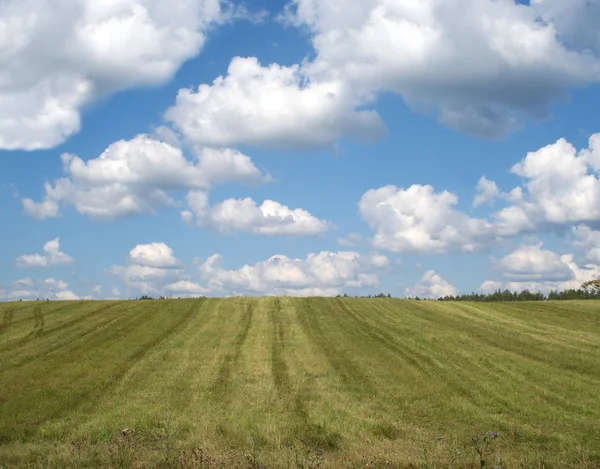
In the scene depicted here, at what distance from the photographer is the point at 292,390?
2389 centimetres

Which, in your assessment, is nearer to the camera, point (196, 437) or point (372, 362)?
point (196, 437)

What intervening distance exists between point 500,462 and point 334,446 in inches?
185

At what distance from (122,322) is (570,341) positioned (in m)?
32.3

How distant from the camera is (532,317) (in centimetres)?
5059

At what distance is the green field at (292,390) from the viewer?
1452cm

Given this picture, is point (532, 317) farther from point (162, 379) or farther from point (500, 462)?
point (500, 462)

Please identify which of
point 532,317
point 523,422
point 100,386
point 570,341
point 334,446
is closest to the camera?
point 334,446

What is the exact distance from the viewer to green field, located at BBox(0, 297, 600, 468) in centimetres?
1452

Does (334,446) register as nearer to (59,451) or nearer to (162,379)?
(59,451)

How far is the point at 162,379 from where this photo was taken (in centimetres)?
2562

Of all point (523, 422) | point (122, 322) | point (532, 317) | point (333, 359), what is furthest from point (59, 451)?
point (532, 317)

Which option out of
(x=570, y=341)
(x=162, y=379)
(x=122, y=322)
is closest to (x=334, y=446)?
(x=162, y=379)

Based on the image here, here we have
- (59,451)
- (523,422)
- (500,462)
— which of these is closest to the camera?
(500,462)

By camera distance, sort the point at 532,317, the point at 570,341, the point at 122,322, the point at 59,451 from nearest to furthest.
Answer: the point at 59,451
the point at 570,341
the point at 122,322
the point at 532,317
